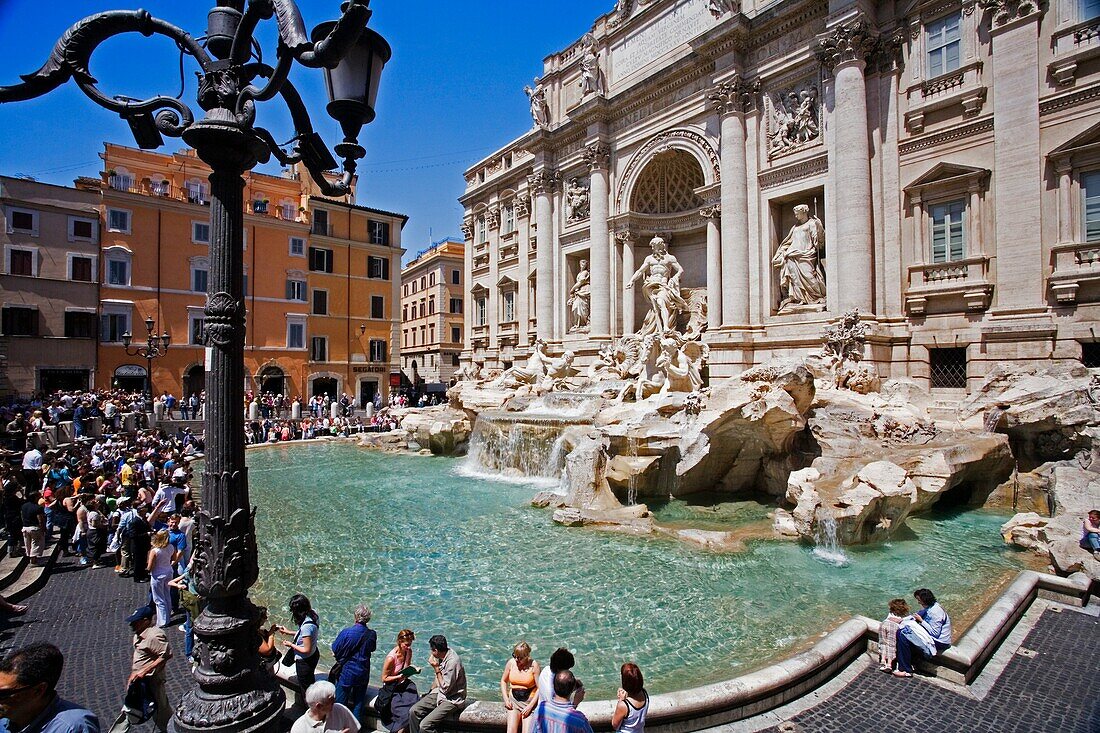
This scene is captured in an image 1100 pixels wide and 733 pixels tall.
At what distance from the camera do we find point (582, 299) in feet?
80.0

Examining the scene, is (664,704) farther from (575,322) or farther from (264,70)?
(575,322)

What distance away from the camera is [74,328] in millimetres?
25656

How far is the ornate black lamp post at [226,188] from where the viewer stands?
9.36 feet

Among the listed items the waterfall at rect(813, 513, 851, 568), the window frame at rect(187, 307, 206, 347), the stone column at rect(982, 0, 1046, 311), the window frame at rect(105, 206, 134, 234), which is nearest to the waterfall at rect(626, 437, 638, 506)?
the waterfall at rect(813, 513, 851, 568)

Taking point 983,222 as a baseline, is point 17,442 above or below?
below

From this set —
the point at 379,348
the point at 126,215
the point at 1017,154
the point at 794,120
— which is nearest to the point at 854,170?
the point at 794,120

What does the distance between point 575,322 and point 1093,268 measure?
54.8 feet

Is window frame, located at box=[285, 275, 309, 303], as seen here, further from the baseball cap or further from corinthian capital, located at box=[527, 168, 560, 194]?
the baseball cap

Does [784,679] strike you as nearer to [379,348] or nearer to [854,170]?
[854,170]

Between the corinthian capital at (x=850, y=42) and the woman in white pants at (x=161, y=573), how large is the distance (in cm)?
1824

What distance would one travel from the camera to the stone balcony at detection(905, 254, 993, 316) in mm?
13430

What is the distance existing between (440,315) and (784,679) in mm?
41247

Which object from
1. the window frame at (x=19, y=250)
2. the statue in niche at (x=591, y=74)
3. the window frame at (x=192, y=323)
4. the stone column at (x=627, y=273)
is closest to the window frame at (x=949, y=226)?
the stone column at (x=627, y=273)

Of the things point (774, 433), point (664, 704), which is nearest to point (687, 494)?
point (774, 433)
